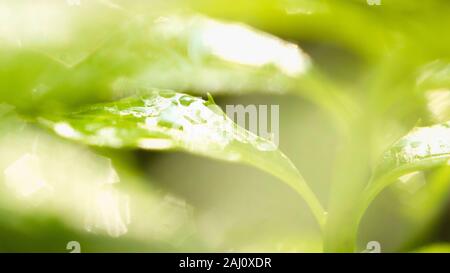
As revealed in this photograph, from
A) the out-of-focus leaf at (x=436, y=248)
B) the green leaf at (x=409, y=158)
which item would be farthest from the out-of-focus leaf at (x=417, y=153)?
the out-of-focus leaf at (x=436, y=248)

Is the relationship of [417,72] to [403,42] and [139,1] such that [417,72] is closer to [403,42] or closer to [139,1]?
[403,42]

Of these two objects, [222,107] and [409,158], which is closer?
[409,158]

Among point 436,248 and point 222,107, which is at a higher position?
point 222,107

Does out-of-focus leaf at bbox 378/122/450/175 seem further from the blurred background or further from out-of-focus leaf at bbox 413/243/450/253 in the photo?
out-of-focus leaf at bbox 413/243/450/253

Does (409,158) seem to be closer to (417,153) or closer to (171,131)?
(417,153)

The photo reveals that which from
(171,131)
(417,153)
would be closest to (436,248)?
(417,153)

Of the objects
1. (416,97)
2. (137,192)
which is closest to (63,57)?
(137,192)

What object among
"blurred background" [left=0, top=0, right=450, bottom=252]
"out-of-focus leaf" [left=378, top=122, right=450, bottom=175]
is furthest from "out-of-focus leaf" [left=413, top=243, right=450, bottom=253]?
"out-of-focus leaf" [left=378, top=122, right=450, bottom=175]

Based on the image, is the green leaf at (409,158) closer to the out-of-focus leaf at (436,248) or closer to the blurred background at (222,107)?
the blurred background at (222,107)
